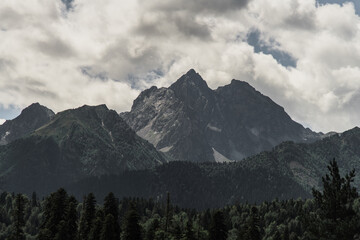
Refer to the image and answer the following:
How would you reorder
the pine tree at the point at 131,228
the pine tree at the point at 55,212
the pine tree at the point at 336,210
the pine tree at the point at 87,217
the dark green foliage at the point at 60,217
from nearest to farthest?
the pine tree at the point at 336,210, the pine tree at the point at 131,228, the dark green foliage at the point at 60,217, the pine tree at the point at 55,212, the pine tree at the point at 87,217

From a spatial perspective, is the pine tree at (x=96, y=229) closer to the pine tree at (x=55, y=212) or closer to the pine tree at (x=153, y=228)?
the pine tree at (x=55, y=212)

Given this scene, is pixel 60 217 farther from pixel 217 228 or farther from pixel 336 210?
pixel 336 210

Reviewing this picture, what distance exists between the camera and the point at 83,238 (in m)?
98.8

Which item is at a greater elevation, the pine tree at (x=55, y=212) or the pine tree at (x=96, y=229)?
Result: the pine tree at (x=55, y=212)

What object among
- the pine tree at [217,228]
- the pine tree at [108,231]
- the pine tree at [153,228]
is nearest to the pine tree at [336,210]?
the pine tree at [217,228]

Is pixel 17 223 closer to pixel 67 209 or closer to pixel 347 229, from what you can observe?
pixel 67 209

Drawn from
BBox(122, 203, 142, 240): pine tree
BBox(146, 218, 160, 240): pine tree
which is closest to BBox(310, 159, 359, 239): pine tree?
BBox(122, 203, 142, 240): pine tree

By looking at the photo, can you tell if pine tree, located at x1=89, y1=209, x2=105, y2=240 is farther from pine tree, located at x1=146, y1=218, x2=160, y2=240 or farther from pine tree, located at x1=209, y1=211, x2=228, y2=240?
pine tree, located at x1=146, y1=218, x2=160, y2=240

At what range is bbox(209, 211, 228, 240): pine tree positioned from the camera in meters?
92.4

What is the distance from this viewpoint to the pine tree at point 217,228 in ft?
303

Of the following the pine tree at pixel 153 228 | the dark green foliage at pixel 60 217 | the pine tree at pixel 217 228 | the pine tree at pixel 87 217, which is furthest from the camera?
the pine tree at pixel 153 228

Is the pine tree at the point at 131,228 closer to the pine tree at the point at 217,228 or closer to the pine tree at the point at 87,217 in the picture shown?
the pine tree at the point at 217,228

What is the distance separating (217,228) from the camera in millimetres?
92875

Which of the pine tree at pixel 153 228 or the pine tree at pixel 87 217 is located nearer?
the pine tree at pixel 87 217
